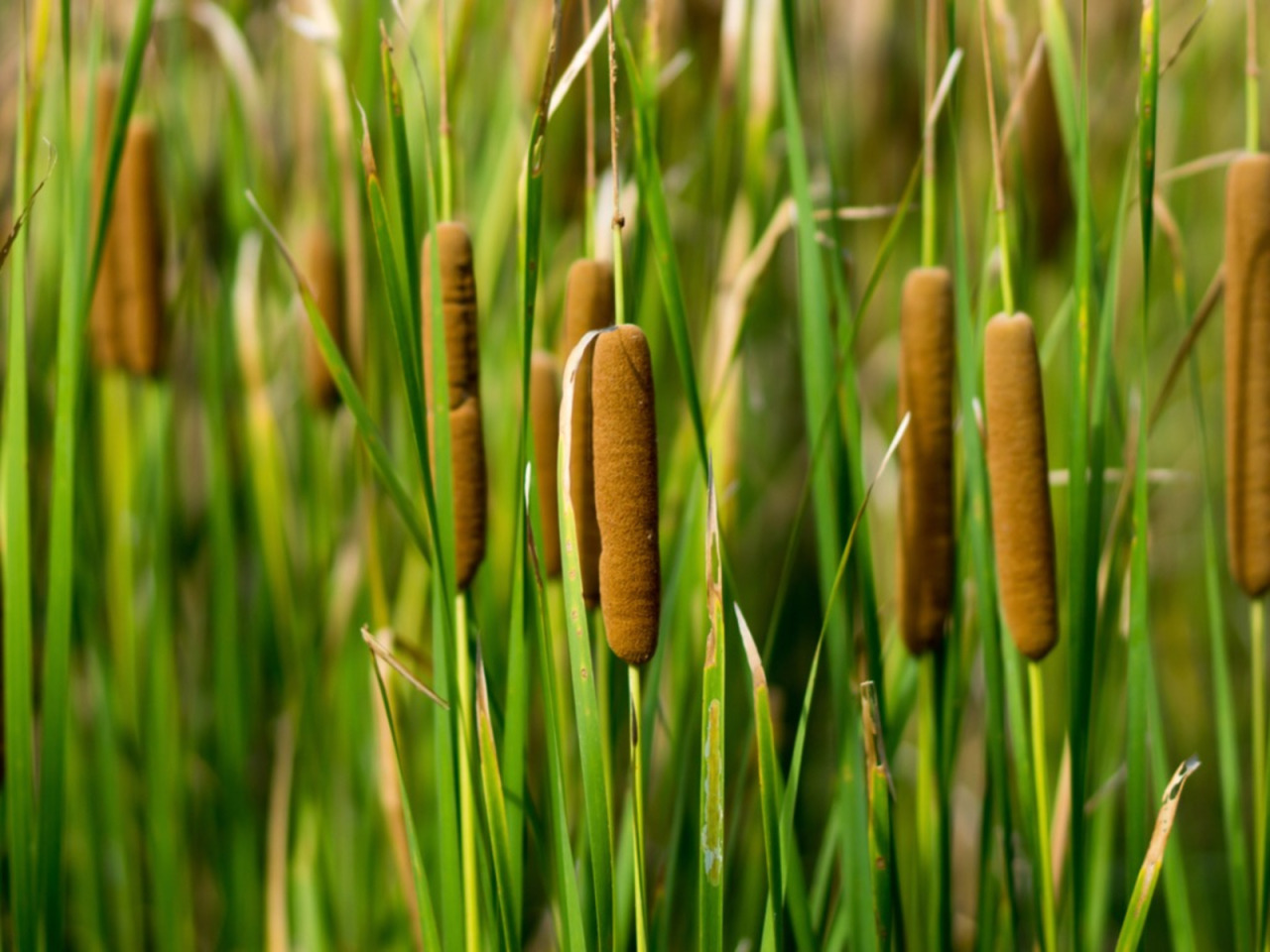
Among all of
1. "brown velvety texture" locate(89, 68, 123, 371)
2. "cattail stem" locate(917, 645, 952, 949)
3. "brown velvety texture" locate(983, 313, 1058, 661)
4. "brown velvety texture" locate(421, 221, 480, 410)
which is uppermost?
"brown velvety texture" locate(89, 68, 123, 371)

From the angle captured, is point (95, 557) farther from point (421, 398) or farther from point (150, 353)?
point (421, 398)

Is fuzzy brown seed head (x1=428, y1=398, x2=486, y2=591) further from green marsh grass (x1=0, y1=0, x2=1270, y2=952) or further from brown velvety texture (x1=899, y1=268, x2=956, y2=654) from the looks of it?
brown velvety texture (x1=899, y1=268, x2=956, y2=654)

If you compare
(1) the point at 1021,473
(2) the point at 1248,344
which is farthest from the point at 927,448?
(2) the point at 1248,344

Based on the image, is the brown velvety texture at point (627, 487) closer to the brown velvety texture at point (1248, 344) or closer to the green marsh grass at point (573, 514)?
the green marsh grass at point (573, 514)

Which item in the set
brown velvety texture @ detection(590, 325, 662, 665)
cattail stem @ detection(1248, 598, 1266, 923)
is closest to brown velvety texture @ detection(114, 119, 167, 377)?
brown velvety texture @ detection(590, 325, 662, 665)

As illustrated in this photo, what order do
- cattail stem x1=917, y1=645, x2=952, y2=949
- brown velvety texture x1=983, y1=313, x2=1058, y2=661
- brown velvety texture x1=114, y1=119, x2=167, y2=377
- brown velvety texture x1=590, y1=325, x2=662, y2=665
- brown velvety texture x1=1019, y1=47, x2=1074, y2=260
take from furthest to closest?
brown velvety texture x1=1019, y1=47, x2=1074, y2=260, brown velvety texture x1=114, y1=119, x2=167, y2=377, cattail stem x1=917, y1=645, x2=952, y2=949, brown velvety texture x1=983, y1=313, x2=1058, y2=661, brown velvety texture x1=590, y1=325, x2=662, y2=665

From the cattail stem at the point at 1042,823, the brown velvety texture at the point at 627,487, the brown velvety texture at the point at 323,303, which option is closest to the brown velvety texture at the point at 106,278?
the brown velvety texture at the point at 323,303
